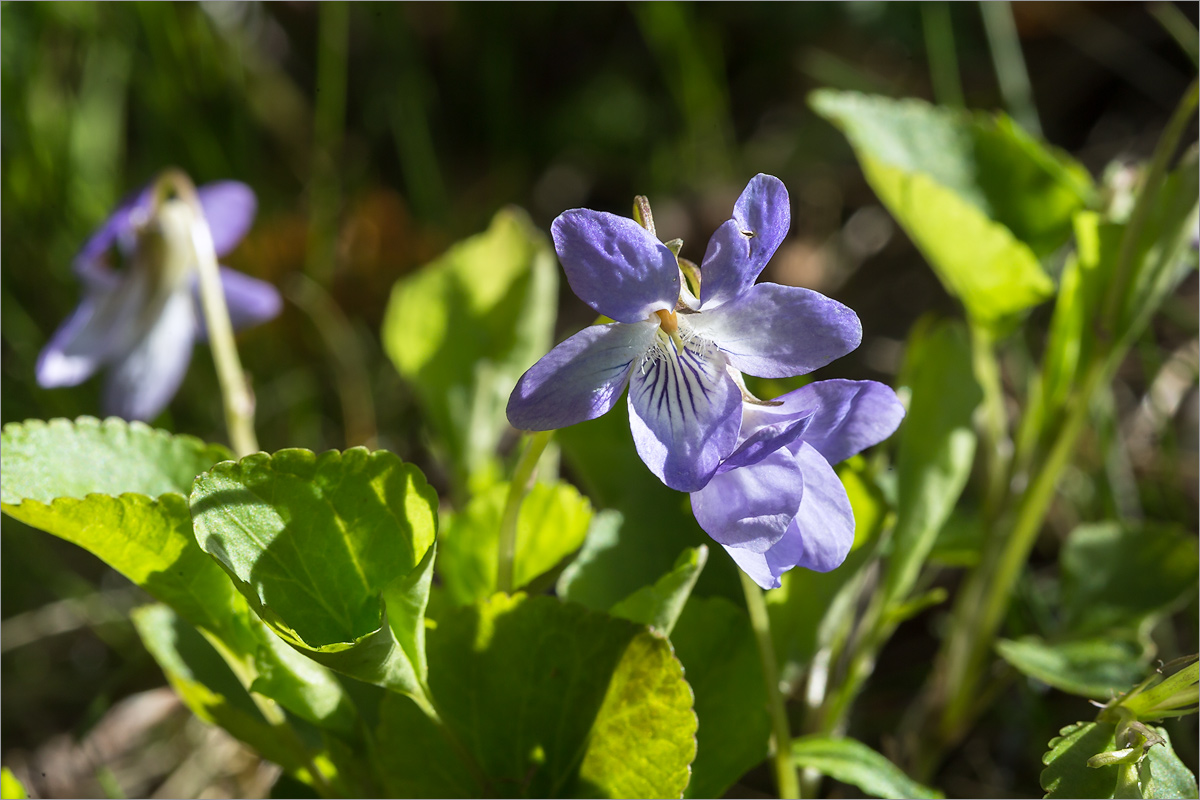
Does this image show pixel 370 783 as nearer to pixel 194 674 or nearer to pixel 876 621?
pixel 194 674

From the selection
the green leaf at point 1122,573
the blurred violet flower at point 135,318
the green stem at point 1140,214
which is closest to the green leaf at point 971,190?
the green stem at point 1140,214

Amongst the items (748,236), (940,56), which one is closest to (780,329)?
(748,236)

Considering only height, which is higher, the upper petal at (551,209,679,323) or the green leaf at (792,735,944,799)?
the upper petal at (551,209,679,323)

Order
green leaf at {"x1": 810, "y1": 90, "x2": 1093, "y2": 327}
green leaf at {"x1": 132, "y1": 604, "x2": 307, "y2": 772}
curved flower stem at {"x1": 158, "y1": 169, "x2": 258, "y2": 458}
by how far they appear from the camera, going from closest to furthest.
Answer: green leaf at {"x1": 132, "y1": 604, "x2": 307, "y2": 772}, green leaf at {"x1": 810, "y1": 90, "x2": 1093, "y2": 327}, curved flower stem at {"x1": 158, "y1": 169, "x2": 258, "y2": 458}

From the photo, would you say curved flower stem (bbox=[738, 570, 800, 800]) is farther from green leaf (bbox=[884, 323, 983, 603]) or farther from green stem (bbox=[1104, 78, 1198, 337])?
green stem (bbox=[1104, 78, 1198, 337])

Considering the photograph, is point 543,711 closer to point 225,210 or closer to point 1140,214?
point 1140,214

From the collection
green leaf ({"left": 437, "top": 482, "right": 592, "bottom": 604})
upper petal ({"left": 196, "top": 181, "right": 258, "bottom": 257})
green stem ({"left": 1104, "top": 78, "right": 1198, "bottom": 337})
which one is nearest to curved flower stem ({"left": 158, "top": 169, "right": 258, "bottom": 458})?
upper petal ({"left": 196, "top": 181, "right": 258, "bottom": 257})

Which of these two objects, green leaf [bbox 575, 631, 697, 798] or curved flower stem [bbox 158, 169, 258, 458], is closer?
green leaf [bbox 575, 631, 697, 798]

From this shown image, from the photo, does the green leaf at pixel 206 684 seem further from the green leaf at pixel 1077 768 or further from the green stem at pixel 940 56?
the green stem at pixel 940 56
